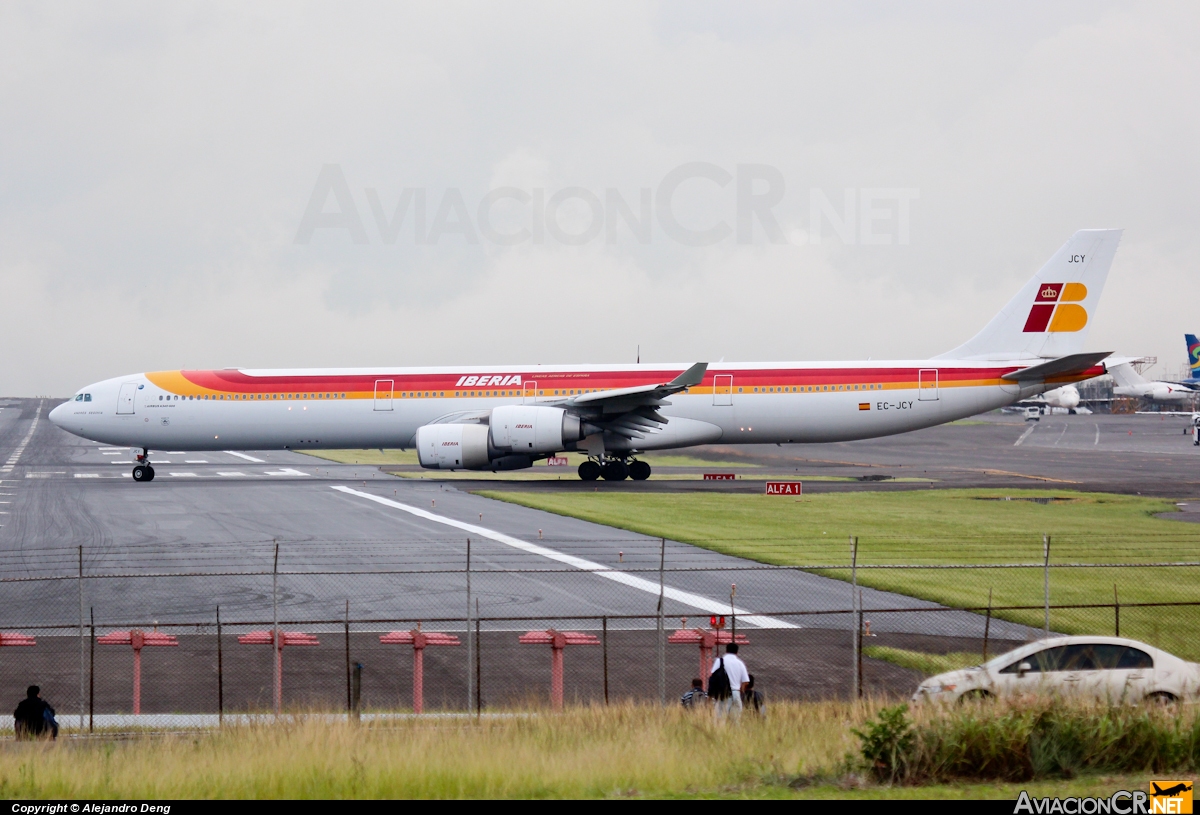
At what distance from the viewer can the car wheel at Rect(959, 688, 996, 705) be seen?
1155 centimetres

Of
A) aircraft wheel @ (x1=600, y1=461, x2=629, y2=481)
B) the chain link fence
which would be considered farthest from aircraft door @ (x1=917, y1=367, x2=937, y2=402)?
the chain link fence

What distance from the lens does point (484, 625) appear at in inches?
710

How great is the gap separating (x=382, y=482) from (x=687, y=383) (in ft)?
46.7

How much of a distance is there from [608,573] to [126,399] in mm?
29552

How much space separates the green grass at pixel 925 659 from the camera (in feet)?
49.1

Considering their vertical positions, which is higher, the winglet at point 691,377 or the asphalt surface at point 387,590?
the winglet at point 691,377

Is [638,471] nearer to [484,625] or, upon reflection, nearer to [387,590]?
[387,590]

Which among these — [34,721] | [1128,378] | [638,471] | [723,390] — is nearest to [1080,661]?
[34,721]

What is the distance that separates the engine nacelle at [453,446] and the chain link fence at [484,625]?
14.4 m

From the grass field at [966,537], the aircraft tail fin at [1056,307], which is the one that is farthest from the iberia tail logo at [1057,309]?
Answer: the grass field at [966,537]

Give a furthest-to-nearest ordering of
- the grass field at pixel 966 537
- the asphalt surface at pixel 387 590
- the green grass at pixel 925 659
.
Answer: the grass field at pixel 966 537, the green grass at pixel 925 659, the asphalt surface at pixel 387 590

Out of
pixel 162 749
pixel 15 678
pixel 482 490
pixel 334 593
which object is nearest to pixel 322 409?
pixel 482 490

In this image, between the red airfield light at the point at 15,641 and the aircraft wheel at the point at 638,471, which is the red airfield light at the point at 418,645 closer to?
the red airfield light at the point at 15,641

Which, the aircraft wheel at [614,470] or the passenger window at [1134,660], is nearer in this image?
the passenger window at [1134,660]
